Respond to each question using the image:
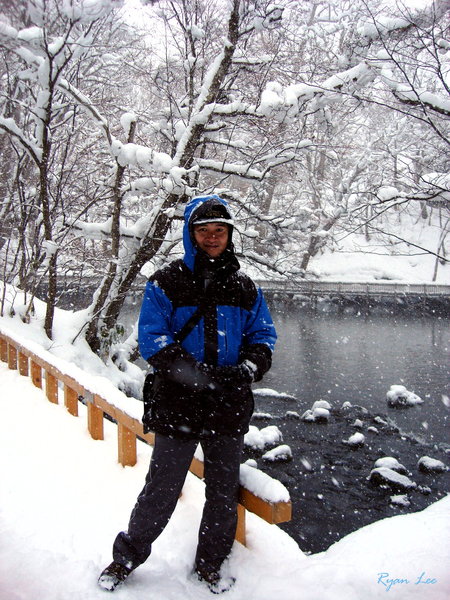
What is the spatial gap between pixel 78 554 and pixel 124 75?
1260cm

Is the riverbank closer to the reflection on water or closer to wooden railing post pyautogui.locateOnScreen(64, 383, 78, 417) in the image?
the reflection on water

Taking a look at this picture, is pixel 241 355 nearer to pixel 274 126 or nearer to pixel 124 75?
pixel 274 126

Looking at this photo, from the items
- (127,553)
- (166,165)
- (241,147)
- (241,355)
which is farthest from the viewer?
(241,147)

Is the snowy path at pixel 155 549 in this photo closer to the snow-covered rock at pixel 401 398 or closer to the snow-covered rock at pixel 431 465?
the snow-covered rock at pixel 431 465

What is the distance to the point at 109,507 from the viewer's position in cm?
278

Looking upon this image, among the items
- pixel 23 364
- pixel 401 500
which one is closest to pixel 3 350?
pixel 23 364

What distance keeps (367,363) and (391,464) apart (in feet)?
24.4

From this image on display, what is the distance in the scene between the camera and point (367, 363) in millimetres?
14891

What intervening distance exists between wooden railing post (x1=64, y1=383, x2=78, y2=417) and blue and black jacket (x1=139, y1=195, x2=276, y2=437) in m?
2.41

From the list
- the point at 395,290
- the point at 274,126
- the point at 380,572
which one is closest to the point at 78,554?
the point at 380,572

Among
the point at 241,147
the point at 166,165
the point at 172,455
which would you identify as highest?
the point at 241,147

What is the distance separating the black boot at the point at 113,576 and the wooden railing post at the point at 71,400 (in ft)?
7.75

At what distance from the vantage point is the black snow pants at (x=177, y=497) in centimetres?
207

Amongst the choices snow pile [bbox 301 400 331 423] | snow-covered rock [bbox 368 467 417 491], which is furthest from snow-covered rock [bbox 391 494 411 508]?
snow pile [bbox 301 400 331 423]
